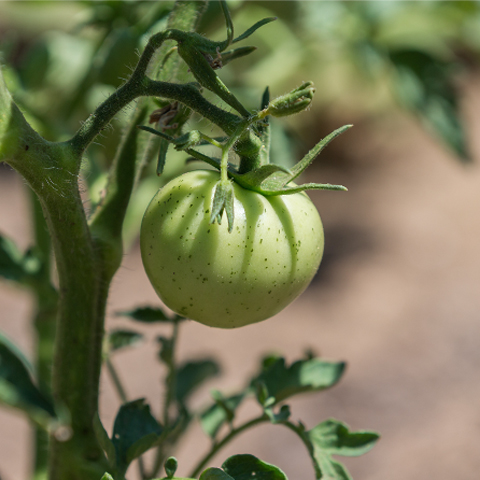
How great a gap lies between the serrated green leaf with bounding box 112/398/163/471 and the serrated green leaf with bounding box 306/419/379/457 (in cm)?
19

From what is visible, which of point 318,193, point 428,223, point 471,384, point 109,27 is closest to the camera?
point 109,27

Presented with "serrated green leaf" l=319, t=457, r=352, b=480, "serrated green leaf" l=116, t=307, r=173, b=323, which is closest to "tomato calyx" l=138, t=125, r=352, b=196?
"serrated green leaf" l=116, t=307, r=173, b=323

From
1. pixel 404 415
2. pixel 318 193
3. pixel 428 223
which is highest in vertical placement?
pixel 318 193

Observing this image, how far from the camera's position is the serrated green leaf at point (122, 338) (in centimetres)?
82

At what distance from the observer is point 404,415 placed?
86.7 inches

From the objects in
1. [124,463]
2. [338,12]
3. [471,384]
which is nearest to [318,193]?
[471,384]

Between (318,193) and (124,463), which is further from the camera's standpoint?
(318,193)

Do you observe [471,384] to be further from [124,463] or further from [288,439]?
[124,463]

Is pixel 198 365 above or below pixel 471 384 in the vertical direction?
below

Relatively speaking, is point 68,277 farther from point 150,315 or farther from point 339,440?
point 339,440

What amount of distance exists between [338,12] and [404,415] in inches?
58.5

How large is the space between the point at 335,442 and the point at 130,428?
0.25 meters

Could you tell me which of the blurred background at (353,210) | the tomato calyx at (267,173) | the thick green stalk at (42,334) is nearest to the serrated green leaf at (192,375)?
the blurred background at (353,210)

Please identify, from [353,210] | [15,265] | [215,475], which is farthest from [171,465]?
[353,210]
